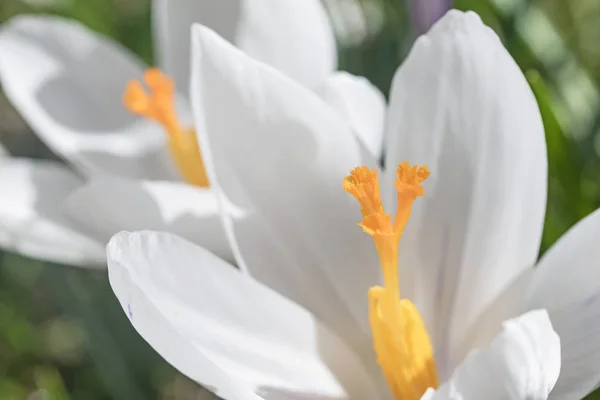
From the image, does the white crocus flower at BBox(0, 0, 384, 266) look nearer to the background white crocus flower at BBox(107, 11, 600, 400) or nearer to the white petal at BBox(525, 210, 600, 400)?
the background white crocus flower at BBox(107, 11, 600, 400)

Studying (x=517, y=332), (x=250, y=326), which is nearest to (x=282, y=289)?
(x=250, y=326)

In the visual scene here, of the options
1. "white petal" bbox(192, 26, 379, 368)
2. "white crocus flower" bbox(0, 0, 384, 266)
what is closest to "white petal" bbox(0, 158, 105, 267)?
"white crocus flower" bbox(0, 0, 384, 266)

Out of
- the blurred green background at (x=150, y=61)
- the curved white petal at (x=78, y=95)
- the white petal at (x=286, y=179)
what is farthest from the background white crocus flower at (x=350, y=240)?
the curved white petal at (x=78, y=95)

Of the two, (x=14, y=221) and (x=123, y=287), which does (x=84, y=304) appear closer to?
(x=14, y=221)

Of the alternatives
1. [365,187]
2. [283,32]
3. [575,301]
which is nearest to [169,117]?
[283,32]

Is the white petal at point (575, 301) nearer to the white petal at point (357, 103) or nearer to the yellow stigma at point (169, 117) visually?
the white petal at point (357, 103)

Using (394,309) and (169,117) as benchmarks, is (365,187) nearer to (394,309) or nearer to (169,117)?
(394,309)
